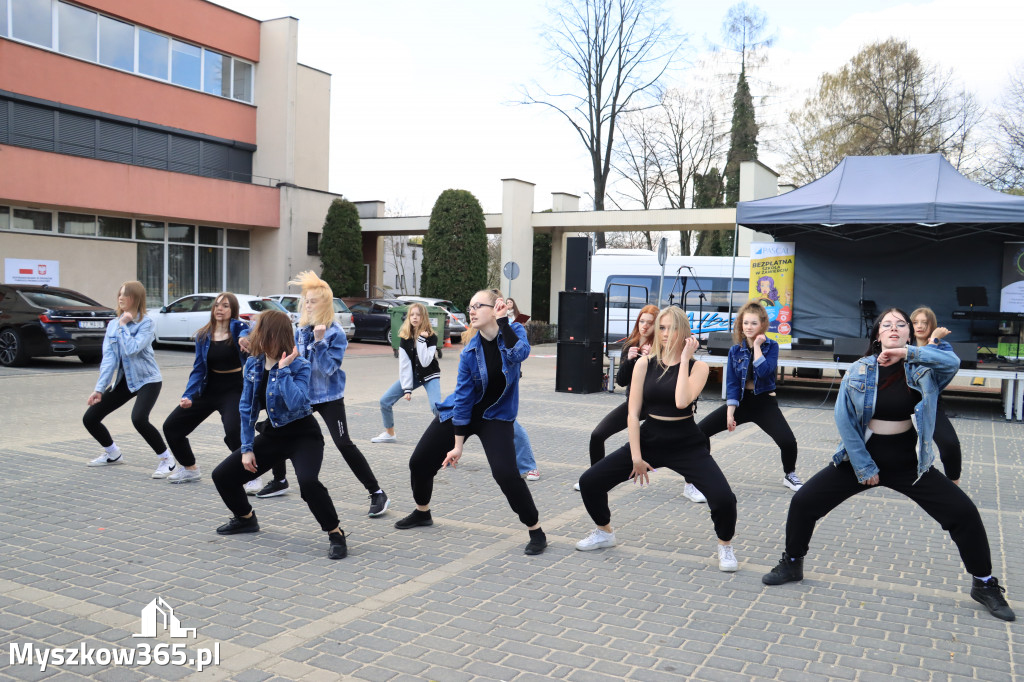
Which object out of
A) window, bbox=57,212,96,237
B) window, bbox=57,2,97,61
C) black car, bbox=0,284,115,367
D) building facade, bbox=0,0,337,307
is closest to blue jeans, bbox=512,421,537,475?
black car, bbox=0,284,115,367

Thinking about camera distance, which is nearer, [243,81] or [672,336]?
[672,336]

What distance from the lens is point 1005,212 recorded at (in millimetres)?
13398

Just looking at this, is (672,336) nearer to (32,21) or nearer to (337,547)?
(337,547)

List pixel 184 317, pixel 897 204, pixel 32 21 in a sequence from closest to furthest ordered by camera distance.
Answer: pixel 897 204
pixel 184 317
pixel 32 21

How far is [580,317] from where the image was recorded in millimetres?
15344

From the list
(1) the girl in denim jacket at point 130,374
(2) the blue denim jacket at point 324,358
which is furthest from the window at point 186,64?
(2) the blue denim jacket at point 324,358

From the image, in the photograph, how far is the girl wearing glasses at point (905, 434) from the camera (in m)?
4.43

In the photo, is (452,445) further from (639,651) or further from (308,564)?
(639,651)

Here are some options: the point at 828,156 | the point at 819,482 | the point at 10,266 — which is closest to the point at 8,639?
the point at 819,482

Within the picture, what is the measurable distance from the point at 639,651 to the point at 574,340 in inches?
454

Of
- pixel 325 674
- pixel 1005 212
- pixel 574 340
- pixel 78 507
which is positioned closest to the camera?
pixel 325 674

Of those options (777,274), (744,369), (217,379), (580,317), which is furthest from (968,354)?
(217,379)

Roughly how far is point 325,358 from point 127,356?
249 cm

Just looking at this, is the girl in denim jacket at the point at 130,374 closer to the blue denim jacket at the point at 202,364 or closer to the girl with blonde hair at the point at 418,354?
the blue denim jacket at the point at 202,364
